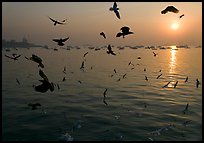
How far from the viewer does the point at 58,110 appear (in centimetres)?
2642

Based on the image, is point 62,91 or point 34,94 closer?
point 34,94

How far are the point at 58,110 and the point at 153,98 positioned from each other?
40.6ft

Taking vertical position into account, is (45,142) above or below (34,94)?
below

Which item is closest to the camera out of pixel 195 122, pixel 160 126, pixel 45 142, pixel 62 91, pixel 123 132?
pixel 45 142

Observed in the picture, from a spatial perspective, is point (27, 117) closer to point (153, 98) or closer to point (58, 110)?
point (58, 110)

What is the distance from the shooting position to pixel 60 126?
21.3 meters

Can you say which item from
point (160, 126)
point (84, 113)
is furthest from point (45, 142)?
point (160, 126)

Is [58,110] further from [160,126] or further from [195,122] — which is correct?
[195,122]

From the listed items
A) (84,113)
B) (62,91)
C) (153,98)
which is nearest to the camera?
A: (84,113)

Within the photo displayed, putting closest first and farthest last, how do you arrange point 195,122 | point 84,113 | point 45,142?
point 45,142, point 195,122, point 84,113

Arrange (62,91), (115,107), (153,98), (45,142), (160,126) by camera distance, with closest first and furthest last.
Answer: (45,142)
(160,126)
(115,107)
(153,98)
(62,91)

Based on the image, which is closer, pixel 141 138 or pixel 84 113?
pixel 141 138

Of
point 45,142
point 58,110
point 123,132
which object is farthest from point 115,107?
point 45,142

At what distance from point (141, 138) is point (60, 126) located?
6.26 meters
